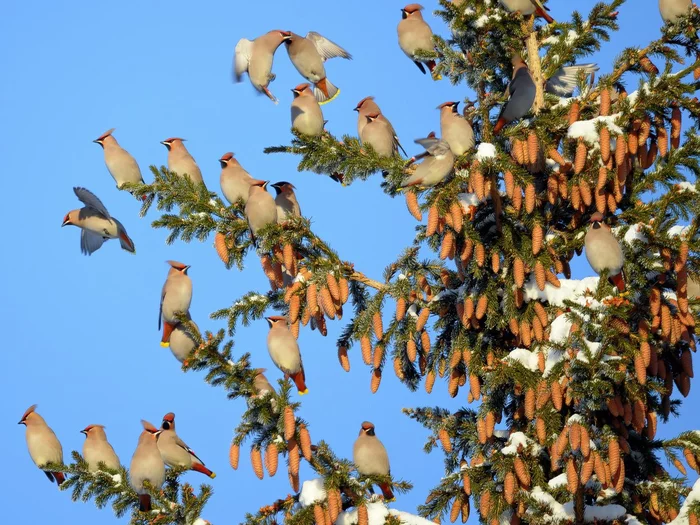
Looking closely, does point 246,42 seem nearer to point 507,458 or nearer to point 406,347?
point 406,347

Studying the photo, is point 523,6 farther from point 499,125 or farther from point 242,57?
point 242,57

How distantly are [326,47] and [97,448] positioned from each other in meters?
3.60

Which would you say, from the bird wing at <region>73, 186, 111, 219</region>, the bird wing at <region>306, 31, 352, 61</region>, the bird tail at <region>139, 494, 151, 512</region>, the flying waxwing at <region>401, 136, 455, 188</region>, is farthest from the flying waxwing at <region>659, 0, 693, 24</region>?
the bird wing at <region>73, 186, 111, 219</region>

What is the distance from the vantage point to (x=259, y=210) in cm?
604

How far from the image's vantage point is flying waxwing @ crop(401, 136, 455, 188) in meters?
5.45

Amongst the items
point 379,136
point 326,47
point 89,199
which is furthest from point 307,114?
point 326,47

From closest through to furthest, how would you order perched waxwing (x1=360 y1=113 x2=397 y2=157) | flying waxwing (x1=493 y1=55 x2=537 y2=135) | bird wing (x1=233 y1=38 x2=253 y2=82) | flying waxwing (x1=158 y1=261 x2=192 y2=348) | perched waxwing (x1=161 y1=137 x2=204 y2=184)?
flying waxwing (x1=493 y1=55 x2=537 y2=135) < flying waxwing (x1=158 y1=261 x2=192 y2=348) < perched waxwing (x1=360 y1=113 x2=397 y2=157) < perched waxwing (x1=161 y1=137 x2=204 y2=184) < bird wing (x1=233 y1=38 x2=253 y2=82)

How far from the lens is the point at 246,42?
26.8 ft

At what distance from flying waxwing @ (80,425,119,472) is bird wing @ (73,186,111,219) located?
1653 millimetres

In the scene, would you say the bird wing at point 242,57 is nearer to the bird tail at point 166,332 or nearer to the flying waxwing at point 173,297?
the flying waxwing at point 173,297

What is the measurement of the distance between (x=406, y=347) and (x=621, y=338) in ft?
4.52

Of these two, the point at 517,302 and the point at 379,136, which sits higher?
the point at 379,136

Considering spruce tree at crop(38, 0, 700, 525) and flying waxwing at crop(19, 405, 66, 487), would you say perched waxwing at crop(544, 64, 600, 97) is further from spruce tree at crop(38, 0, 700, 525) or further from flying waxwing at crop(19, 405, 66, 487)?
flying waxwing at crop(19, 405, 66, 487)

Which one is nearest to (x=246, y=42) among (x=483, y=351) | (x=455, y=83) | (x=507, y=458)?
(x=455, y=83)
